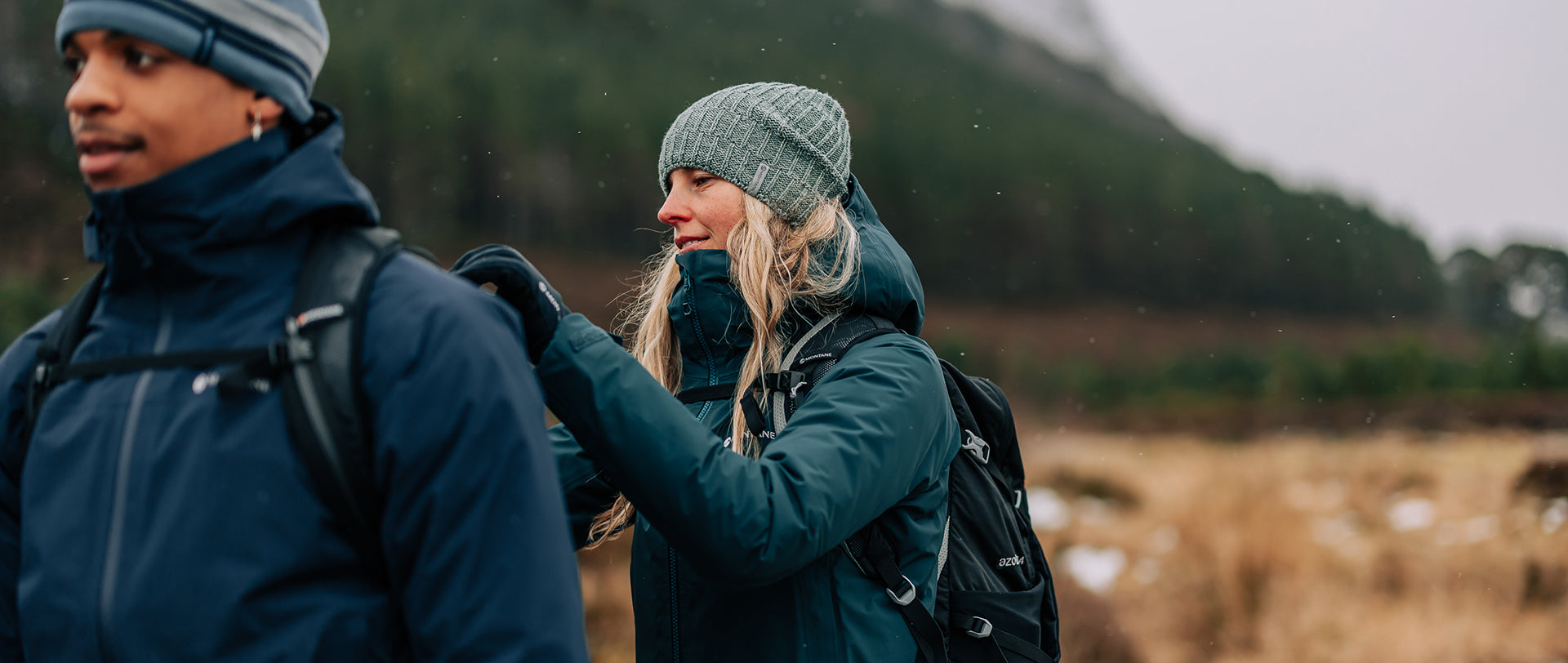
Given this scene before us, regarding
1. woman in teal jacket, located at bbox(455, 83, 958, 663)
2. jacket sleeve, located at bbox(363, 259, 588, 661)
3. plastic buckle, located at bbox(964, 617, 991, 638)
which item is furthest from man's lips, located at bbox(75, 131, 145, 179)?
plastic buckle, located at bbox(964, 617, 991, 638)

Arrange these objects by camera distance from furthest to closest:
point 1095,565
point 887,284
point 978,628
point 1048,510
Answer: point 1048,510, point 1095,565, point 887,284, point 978,628

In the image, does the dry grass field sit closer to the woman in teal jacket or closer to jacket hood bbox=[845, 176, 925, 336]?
the woman in teal jacket

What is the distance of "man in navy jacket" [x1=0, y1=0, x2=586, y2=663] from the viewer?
1.11 m

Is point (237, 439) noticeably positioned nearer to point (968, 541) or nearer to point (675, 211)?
point (675, 211)

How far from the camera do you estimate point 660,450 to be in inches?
60.5

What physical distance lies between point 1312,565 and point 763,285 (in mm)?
9141

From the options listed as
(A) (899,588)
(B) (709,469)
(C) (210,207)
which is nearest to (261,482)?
(C) (210,207)

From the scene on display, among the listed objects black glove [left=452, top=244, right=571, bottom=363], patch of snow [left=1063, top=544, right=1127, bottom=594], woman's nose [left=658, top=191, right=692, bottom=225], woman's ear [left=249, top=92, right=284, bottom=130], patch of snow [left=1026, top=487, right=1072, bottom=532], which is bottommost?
patch of snow [left=1026, top=487, right=1072, bottom=532]

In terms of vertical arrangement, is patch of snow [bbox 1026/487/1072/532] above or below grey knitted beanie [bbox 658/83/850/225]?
below

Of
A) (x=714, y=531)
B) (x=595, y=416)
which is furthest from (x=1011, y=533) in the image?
(x=595, y=416)

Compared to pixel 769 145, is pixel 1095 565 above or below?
below

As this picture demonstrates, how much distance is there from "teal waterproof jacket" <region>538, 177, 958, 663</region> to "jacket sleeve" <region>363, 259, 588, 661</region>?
38cm

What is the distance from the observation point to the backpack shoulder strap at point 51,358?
4.08ft

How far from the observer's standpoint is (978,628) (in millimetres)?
1874
